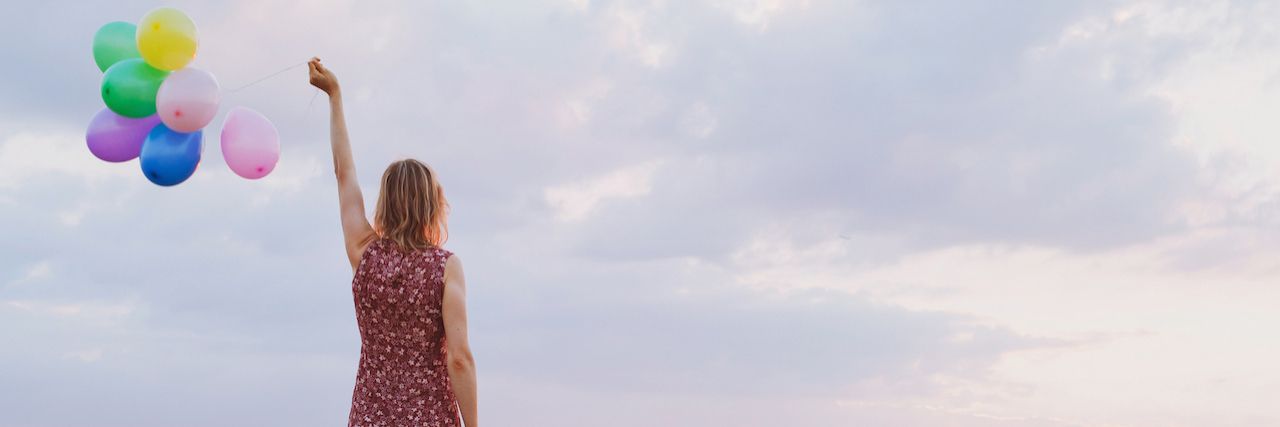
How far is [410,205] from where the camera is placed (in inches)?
183

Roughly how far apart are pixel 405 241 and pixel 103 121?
254 centimetres

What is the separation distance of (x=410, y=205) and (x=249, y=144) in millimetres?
1499

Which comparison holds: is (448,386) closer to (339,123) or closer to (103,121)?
(339,123)

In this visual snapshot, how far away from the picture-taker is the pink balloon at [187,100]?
A: 17.7ft

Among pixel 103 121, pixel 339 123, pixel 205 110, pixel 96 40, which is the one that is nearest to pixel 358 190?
pixel 339 123

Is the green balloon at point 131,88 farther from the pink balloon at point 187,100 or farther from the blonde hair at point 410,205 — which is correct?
the blonde hair at point 410,205

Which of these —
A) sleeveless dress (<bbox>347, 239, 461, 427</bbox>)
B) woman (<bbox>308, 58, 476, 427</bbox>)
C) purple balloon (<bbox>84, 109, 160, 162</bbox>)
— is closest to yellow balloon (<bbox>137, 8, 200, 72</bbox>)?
purple balloon (<bbox>84, 109, 160, 162</bbox>)

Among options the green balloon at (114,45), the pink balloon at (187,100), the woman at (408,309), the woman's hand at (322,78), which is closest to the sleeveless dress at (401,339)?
the woman at (408,309)

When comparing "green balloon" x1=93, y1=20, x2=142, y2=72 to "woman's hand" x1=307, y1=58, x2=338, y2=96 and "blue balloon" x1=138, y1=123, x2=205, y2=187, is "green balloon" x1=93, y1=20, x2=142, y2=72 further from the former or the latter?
"woman's hand" x1=307, y1=58, x2=338, y2=96

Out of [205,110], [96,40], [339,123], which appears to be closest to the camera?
[339,123]

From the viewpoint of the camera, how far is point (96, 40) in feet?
19.9

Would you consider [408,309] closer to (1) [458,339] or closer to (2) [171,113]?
(1) [458,339]

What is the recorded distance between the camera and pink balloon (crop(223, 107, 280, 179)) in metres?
5.51

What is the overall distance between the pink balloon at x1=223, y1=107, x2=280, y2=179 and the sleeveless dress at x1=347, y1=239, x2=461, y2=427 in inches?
50.3
